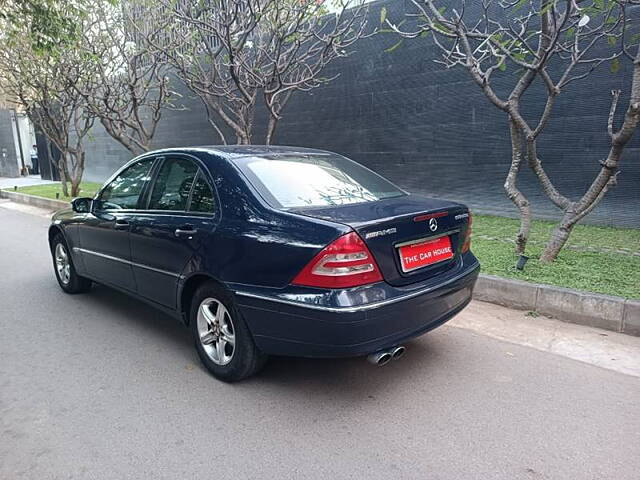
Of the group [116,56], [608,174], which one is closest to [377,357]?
[608,174]

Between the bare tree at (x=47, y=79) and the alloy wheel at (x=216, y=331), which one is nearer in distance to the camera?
the alloy wheel at (x=216, y=331)

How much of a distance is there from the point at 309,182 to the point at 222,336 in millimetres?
1237

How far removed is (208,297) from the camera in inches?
134

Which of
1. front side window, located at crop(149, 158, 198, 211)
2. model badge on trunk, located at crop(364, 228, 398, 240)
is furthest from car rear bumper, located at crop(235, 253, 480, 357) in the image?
front side window, located at crop(149, 158, 198, 211)

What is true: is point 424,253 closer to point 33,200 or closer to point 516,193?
point 516,193

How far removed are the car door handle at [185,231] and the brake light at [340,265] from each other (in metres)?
1.04

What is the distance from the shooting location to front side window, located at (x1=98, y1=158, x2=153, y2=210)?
166 inches

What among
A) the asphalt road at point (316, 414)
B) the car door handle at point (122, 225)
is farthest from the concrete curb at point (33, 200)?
the asphalt road at point (316, 414)

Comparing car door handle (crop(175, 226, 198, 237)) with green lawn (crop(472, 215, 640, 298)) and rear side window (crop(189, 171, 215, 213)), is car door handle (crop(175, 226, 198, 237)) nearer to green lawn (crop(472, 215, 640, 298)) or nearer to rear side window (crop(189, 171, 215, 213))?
rear side window (crop(189, 171, 215, 213))

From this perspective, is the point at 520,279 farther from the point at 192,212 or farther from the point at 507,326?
the point at 192,212

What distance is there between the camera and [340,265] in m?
2.77

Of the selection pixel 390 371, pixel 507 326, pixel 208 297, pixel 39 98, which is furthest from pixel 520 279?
pixel 39 98

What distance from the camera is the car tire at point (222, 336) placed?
3.18 m

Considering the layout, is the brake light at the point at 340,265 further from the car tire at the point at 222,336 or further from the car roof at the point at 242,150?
the car roof at the point at 242,150
